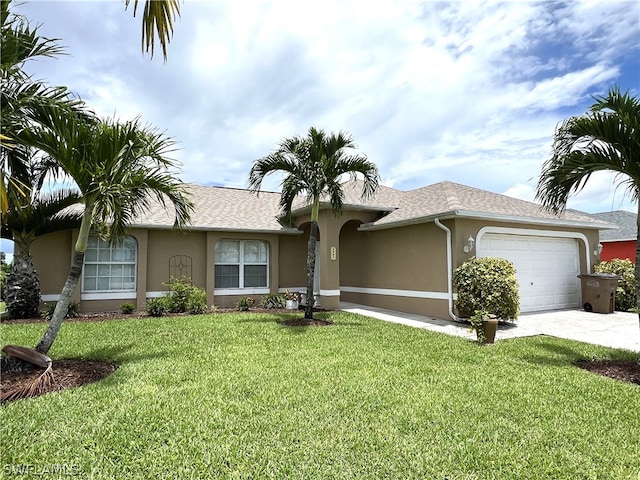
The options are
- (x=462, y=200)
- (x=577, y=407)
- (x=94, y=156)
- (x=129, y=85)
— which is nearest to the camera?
(x=577, y=407)

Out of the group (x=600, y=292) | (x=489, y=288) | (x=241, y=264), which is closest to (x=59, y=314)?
(x=241, y=264)

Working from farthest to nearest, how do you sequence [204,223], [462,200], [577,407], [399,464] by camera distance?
[204,223], [462,200], [577,407], [399,464]

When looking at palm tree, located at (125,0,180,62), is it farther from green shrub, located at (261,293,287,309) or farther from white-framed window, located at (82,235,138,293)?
green shrub, located at (261,293,287,309)

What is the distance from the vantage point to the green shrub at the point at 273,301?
13604mm

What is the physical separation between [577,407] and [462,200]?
27.7ft

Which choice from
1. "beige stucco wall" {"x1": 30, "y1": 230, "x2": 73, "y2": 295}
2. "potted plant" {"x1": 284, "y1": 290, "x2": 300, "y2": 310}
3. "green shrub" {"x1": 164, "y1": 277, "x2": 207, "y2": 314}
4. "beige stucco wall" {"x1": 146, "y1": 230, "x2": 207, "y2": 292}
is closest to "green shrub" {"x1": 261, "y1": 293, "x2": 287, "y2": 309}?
"potted plant" {"x1": 284, "y1": 290, "x2": 300, "y2": 310}

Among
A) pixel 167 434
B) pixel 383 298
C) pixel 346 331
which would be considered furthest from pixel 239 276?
pixel 167 434

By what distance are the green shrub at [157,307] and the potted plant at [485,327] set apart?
365 inches

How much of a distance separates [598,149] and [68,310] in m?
13.9

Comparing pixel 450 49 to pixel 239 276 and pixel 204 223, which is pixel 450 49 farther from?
pixel 239 276

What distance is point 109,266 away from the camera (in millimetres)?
12617

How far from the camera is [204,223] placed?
44.1ft

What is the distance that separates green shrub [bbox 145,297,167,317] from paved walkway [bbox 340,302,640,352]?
21.3ft

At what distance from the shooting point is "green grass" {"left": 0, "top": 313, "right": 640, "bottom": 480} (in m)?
3.24
